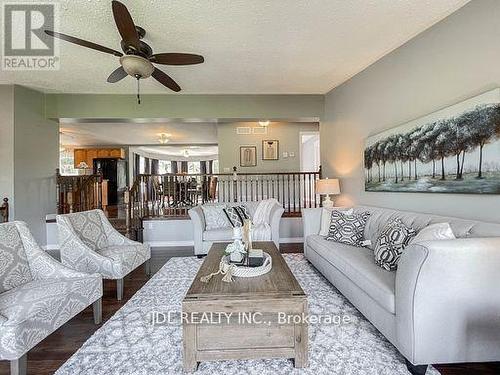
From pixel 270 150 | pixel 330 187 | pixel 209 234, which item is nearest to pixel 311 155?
pixel 270 150

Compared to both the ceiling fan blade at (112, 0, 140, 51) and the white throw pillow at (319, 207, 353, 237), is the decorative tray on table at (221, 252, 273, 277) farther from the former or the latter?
the ceiling fan blade at (112, 0, 140, 51)

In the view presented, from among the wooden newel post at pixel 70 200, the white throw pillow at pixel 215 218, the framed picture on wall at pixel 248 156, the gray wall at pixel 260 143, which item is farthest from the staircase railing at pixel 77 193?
the framed picture on wall at pixel 248 156

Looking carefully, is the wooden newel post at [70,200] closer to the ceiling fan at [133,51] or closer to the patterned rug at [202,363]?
the ceiling fan at [133,51]

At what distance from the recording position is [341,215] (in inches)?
127

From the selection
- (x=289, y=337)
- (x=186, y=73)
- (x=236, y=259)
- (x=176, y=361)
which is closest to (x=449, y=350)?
(x=289, y=337)

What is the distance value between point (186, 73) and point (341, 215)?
3.07 meters

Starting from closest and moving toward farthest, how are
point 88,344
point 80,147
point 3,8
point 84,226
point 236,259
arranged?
point 88,344 < point 236,259 < point 3,8 < point 84,226 < point 80,147

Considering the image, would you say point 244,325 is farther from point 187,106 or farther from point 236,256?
point 187,106

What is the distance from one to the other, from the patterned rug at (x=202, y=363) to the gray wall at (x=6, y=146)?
341cm

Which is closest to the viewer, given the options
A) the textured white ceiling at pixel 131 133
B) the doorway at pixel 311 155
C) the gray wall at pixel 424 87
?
the gray wall at pixel 424 87

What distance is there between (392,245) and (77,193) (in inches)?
218

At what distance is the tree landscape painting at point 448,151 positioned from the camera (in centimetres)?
210

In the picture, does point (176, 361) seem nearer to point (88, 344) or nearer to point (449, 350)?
point (88, 344)

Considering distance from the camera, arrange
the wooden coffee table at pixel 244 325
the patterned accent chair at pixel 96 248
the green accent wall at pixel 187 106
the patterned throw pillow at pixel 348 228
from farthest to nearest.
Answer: the green accent wall at pixel 187 106, the patterned throw pillow at pixel 348 228, the patterned accent chair at pixel 96 248, the wooden coffee table at pixel 244 325
